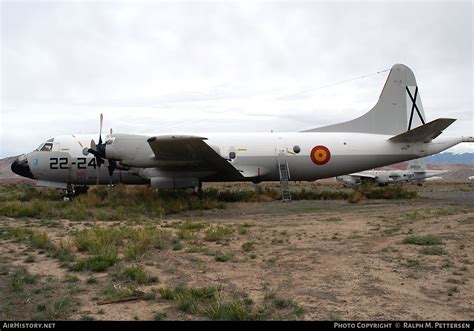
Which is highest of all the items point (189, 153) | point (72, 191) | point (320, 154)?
point (189, 153)

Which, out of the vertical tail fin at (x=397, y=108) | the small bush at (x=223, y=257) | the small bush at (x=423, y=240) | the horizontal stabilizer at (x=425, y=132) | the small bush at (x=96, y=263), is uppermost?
the vertical tail fin at (x=397, y=108)

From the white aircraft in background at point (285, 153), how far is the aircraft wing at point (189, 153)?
102mm

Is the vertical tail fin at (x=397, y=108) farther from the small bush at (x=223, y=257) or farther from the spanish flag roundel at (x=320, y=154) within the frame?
the small bush at (x=223, y=257)

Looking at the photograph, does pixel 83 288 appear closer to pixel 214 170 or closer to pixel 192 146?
pixel 192 146

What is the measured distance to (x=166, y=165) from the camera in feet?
61.8

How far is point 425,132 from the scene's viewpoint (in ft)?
63.8

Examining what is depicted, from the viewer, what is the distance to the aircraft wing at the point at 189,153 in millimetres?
17359

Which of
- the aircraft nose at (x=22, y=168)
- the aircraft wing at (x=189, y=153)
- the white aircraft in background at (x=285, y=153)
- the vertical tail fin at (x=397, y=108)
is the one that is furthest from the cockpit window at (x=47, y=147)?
the vertical tail fin at (x=397, y=108)

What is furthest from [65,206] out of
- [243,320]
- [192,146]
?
[243,320]

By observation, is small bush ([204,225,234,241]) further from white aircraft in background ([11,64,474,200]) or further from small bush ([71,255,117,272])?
white aircraft in background ([11,64,474,200])

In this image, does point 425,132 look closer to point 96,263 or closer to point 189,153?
point 189,153

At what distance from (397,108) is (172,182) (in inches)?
488

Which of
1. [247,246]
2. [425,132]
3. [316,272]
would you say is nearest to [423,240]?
[316,272]

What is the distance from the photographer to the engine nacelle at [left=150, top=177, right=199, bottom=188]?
758 inches
